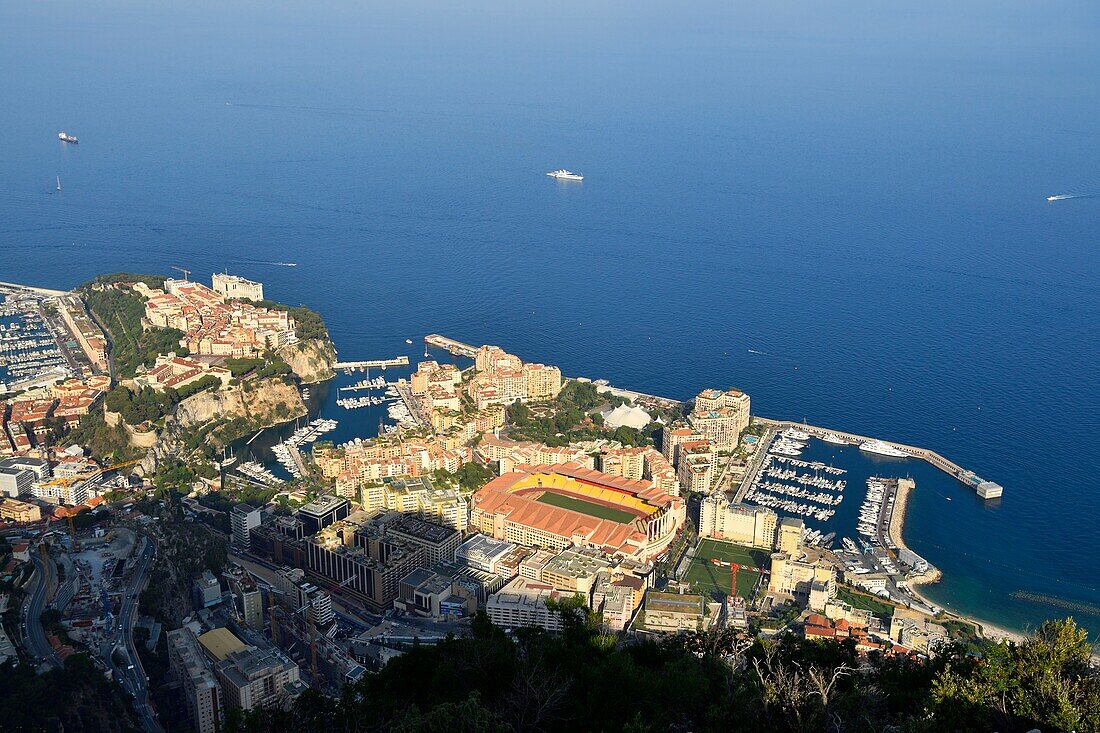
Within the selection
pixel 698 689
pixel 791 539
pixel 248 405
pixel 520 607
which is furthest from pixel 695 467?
pixel 698 689

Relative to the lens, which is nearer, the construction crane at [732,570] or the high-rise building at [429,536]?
the construction crane at [732,570]

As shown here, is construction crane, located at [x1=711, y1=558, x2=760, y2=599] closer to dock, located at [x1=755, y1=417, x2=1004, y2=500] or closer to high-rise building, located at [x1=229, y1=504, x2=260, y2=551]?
dock, located at [x1=755, y1=417, x2=1004, y2=500]

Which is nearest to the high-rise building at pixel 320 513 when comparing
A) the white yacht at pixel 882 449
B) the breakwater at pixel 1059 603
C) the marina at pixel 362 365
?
the marina at pixel 362 365

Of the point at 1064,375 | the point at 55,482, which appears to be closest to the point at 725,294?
the point at 1064,375

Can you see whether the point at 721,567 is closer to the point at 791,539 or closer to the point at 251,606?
the point at 791,539

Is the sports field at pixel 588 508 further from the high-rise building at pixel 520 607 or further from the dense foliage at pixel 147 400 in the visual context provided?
the dense foliage at pixel 147 400
